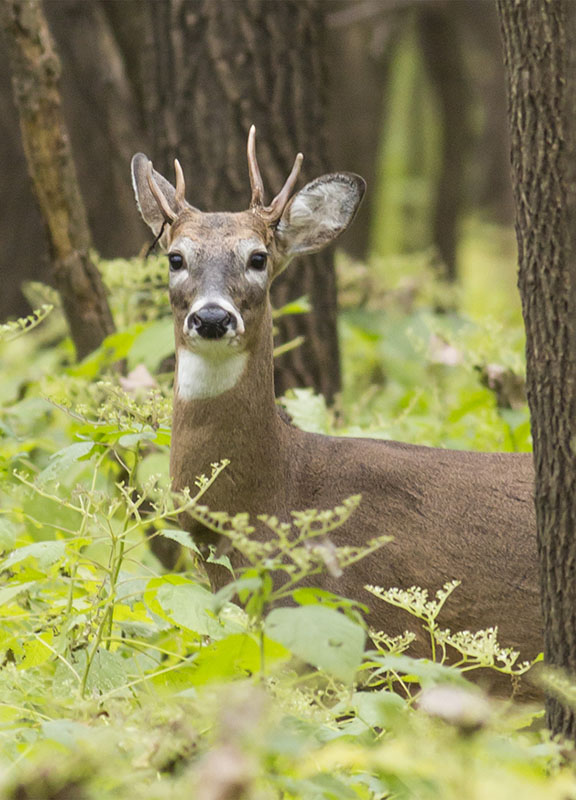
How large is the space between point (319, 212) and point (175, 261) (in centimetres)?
63

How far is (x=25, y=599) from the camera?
11.5ft

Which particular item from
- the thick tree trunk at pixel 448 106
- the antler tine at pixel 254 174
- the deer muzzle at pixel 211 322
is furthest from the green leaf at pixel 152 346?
the thick tree trunk at pixel 448 106

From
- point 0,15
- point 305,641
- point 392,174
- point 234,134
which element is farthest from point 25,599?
point 392,174

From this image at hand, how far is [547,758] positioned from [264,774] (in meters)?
0.66

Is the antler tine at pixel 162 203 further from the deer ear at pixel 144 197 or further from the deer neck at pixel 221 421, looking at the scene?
the deer neck at pixel 221 421

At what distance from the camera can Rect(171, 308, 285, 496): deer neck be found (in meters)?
3.81

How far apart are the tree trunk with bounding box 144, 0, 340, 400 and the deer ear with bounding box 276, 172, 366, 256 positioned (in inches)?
66.6

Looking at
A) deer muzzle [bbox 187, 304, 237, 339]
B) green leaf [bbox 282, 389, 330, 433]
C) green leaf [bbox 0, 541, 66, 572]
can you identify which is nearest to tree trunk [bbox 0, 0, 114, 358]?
green leaf [bbox 282, 389, 330, 433]

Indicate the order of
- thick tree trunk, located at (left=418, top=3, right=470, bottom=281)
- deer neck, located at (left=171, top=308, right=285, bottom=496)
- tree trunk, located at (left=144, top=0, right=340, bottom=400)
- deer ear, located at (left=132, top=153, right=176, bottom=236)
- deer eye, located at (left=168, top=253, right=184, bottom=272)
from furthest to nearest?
thick tree trunk, located at (left=418, top=3, right=470, bottom=281) < tree trunk, located at (left=144, top=0, right=340, bottom=400) < deer ear, located at (left=132, top=153, right=176, bottom=236) < deer eye, located at (left=168, top=253, right=184, bottom=272) < deer neck, located at (left=171, top=308, right=285, bottom=496)

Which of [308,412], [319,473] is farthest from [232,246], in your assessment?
[308,412]

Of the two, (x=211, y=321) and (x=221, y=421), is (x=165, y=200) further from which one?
(x=221, y=421)

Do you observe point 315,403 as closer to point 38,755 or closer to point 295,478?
point 295,478

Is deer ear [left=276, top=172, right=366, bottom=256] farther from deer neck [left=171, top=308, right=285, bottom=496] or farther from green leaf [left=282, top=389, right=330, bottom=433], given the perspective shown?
green leaf [left=282, top=389, right=330, bottom=433]

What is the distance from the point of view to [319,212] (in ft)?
14.2
